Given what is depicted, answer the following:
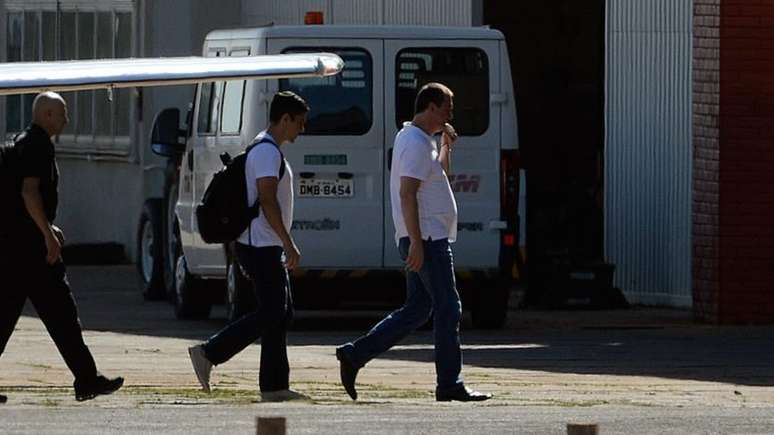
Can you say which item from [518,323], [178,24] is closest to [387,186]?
[518,323]

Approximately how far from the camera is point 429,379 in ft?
48.6

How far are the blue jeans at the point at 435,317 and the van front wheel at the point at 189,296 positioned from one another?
6922 millimetres

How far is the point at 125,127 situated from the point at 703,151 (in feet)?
37.6

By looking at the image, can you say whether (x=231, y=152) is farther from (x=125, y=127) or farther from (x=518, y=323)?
(x=125, y=127)

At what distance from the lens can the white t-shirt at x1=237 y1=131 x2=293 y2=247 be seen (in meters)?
13.1

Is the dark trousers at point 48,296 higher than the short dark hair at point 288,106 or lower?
lower

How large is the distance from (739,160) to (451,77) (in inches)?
95.0

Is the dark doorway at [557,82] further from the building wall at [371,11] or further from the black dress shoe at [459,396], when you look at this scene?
the black dress shoe at [459,396]

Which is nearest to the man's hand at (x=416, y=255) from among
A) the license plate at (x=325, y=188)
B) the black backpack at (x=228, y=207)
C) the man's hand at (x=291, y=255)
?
the man's hand at (x=291, y=255)

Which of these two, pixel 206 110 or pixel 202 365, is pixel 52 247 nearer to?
pixel 202 365

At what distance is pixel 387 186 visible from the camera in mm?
18484

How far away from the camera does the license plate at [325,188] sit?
1842cm

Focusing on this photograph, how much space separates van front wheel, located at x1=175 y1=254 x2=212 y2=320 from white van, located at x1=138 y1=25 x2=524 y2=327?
52.2 inches

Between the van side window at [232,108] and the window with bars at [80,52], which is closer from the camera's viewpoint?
the van side window at [232,108]
